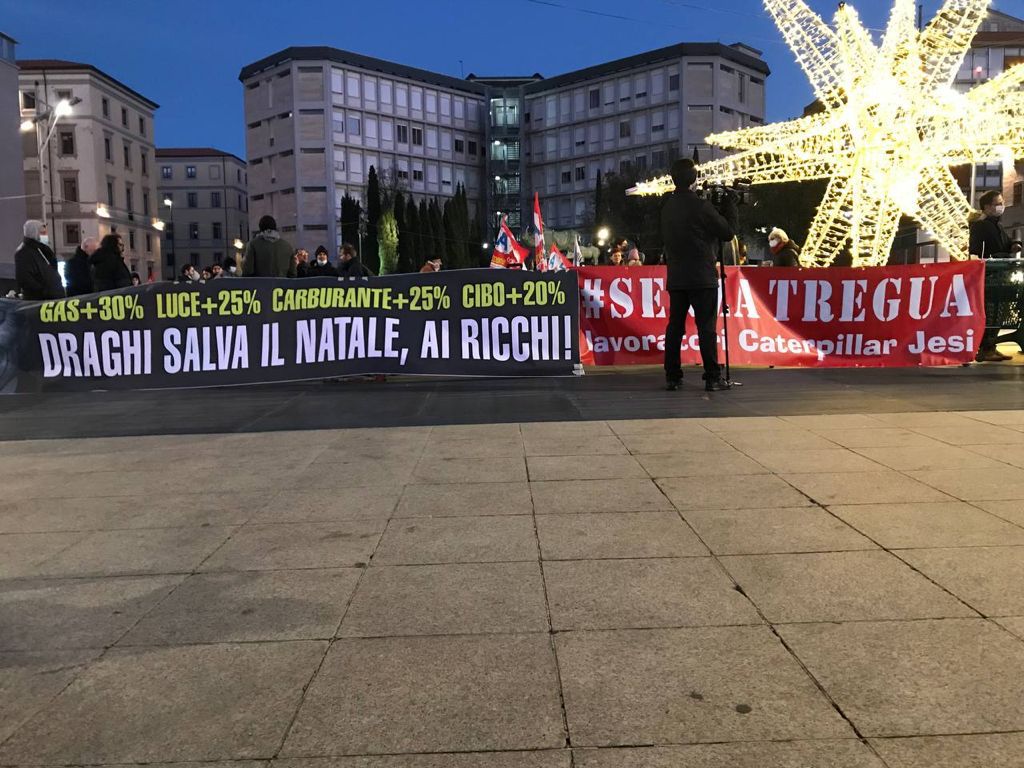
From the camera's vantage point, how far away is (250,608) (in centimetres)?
312

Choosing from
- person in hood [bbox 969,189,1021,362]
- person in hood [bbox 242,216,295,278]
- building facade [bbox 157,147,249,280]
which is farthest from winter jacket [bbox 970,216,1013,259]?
building facade [bbox 157,147,249,280]

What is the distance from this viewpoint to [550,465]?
5.38 meters

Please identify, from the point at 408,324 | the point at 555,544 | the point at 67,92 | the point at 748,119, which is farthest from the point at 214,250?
the point at 555,544

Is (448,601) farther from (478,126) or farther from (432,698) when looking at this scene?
(478,126)

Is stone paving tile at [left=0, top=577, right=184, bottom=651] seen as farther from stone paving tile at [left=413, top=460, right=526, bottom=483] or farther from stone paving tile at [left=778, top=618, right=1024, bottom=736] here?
stone paving tile at [left=778, top=618, right=1024, bottom=736]

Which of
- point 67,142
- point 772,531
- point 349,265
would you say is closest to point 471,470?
point 772,531

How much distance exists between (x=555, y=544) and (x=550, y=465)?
162cm

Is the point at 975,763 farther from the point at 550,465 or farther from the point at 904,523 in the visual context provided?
the point at 550,465

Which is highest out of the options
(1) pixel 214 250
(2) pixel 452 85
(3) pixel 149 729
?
(2) pixel 452 85

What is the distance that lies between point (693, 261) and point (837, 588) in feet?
18.7

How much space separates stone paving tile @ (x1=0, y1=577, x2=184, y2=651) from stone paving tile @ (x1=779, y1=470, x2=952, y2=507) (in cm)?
326

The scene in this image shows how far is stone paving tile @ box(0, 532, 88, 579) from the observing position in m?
3.63

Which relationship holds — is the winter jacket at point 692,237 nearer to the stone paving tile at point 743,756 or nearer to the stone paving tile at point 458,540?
the stone paving tile at point 458,540

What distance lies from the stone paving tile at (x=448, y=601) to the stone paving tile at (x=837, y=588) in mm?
843
